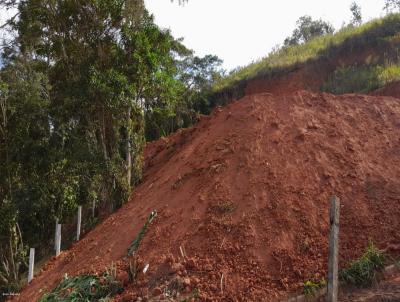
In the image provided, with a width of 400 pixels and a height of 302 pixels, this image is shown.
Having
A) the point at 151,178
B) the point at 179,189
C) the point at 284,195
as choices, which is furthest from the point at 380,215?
the point at 151,178

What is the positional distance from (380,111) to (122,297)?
6356mm

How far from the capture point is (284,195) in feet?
25.0

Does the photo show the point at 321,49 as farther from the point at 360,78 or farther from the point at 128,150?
the point at 128,150

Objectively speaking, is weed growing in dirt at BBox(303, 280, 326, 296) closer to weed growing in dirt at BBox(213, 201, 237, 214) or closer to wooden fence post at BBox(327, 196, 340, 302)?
wooden fence post at BBox(327, 196, 340, 302)

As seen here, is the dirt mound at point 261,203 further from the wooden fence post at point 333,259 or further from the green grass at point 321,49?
the green grass at point 321,49

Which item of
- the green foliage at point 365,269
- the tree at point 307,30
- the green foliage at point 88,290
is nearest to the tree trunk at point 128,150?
the green foliage at point 88,290

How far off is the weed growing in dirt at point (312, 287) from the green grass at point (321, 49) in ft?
37.8

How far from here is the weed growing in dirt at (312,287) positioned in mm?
6065

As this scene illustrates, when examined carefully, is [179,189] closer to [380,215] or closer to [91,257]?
[91,257]

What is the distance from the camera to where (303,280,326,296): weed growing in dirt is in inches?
239

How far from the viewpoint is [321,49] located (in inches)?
684

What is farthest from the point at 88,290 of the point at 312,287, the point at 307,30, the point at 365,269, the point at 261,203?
the point at 307,30

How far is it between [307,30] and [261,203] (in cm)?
1957

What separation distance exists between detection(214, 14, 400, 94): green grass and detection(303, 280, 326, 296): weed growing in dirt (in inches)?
454
